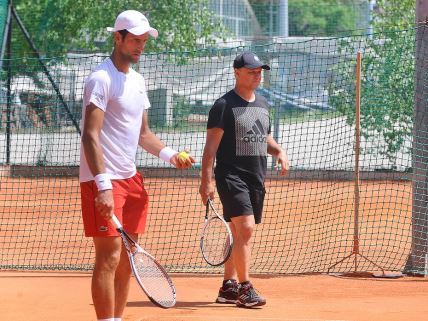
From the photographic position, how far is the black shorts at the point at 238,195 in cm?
792

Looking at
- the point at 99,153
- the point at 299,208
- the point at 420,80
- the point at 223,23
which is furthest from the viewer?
the point at 223,23

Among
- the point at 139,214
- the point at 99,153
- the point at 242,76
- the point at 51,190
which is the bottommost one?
the point at 51,190

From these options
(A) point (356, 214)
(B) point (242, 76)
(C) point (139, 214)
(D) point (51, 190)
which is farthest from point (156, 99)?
Answer: (C) point (139, 214)

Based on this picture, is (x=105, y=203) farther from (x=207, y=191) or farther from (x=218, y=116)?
(x=218, y=116)

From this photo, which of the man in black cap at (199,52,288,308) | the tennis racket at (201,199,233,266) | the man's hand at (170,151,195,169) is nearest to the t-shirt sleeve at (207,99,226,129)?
the man in black cap at (199,52,288,308)

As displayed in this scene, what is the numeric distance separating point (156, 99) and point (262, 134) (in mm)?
11088

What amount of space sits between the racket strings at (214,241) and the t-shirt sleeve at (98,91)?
6.61 feet

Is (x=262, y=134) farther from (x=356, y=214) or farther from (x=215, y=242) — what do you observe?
(x=356, y=214)

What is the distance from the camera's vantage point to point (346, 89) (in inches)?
706

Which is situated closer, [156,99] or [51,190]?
[51,190]

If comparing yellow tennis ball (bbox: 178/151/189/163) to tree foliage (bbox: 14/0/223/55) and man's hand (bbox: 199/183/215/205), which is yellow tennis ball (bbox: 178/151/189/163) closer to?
man's hand (bbox: 199/183/215/205)

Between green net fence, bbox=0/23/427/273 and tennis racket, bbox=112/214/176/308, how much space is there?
4007 mm

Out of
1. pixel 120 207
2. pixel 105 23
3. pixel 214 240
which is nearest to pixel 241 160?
pixel 214 240

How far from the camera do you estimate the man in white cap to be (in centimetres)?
602
